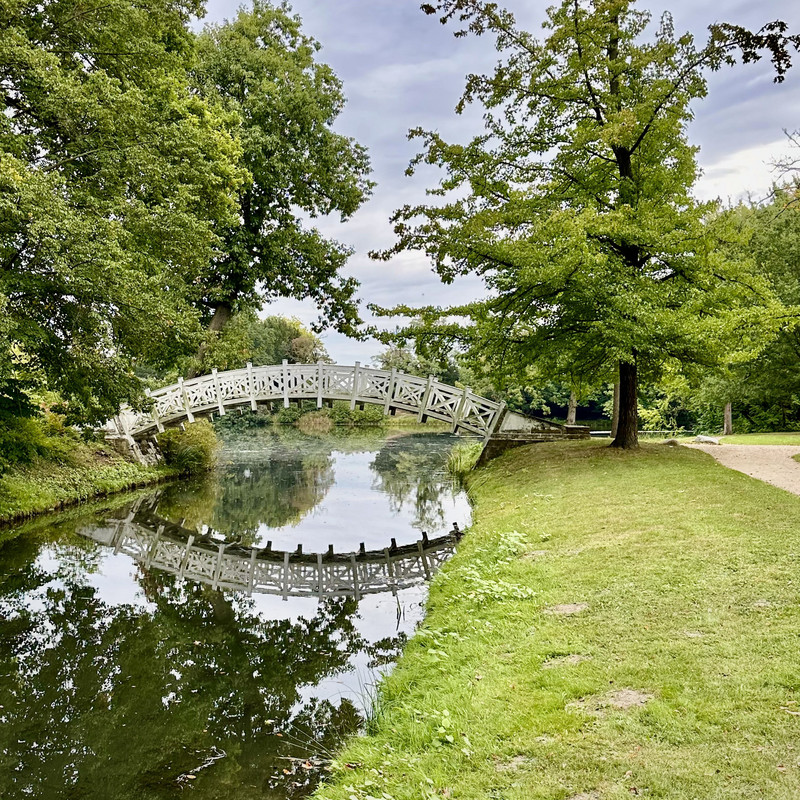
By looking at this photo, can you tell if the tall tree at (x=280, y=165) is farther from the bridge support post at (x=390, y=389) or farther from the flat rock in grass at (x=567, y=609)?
the flat rock in grass at (x=567, y=609)

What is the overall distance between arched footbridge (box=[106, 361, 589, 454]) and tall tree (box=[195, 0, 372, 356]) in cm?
358

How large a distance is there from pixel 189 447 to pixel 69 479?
7079mm

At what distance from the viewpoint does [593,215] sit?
12773mm

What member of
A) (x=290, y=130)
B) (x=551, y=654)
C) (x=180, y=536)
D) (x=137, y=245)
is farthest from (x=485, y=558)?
(x=290, y=130)

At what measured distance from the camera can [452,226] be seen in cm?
1487

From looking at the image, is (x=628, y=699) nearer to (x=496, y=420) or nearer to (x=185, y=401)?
(x=496, y=420)

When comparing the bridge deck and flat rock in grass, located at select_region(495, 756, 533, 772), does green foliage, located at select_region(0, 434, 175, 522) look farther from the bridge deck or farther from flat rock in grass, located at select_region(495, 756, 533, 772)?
flat rock in grass, located at select_region(495, 756, 533, 772)

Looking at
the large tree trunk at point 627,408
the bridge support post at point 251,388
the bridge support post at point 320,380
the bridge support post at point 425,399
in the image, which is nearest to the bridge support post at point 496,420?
the bridge support post at point 425,399

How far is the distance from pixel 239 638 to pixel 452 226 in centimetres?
1106

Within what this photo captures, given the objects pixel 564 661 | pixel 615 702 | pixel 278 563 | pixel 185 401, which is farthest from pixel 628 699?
pixel 185 401

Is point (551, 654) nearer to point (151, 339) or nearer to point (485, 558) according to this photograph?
point (485, 558)

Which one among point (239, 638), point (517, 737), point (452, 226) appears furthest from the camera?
point (452, 226)

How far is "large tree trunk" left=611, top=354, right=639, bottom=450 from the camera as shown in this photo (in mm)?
15211

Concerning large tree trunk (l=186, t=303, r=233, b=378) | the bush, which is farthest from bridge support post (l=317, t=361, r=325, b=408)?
the bush
